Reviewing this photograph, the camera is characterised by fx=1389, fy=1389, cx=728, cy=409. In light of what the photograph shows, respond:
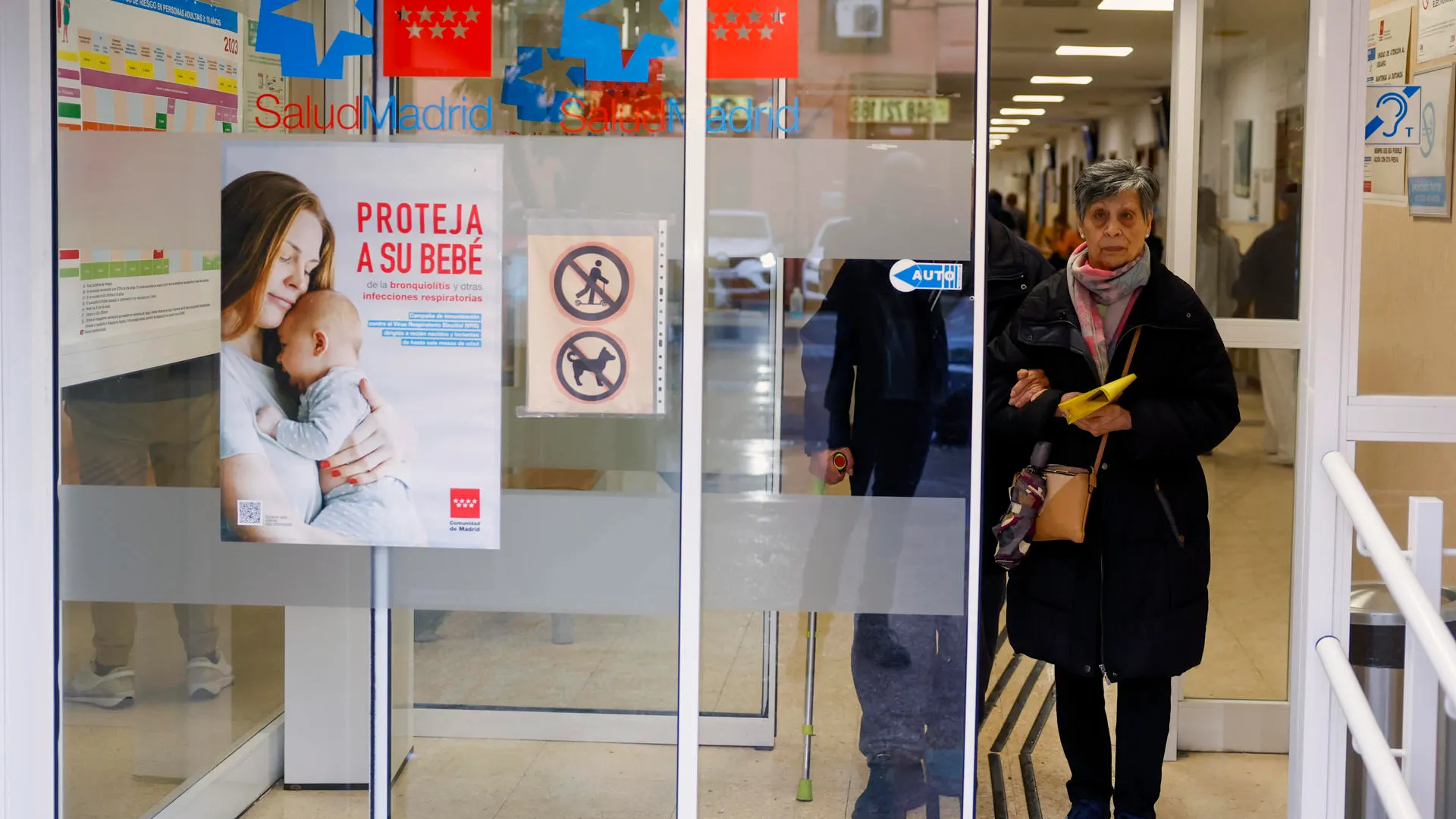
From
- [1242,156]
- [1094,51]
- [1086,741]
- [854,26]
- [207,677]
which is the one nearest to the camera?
[854,26]

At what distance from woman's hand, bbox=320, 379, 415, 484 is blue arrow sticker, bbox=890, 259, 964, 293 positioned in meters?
1.08

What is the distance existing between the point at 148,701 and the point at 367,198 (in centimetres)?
141

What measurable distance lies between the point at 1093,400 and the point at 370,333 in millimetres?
1561

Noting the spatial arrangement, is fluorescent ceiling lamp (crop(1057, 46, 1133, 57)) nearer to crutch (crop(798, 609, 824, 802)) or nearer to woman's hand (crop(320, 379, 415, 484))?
crutch (crop(798, 609, 824, 802))

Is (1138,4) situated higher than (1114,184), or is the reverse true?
(1138,4)

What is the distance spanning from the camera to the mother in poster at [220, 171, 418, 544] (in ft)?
9.66

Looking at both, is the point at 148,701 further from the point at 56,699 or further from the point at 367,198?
the point at 367,198

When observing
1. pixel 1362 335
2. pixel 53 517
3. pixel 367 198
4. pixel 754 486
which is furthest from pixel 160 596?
pixel 1362 335

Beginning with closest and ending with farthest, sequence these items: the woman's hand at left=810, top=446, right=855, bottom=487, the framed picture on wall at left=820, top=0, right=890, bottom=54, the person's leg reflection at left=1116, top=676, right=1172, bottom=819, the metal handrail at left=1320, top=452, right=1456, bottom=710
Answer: the metal handrail at left=1320, top=452, right=1456, bottom=710 < the framed picture on wall at left=820, top=0, right=890, bottom=54 < the woman's hand at left=810, top=446, right=855, bottom=487 < the person's leg reflection at left=1116, top=676, right=1172, bottom=819

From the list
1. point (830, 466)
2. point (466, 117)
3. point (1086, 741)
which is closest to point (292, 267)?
point (466, 117)

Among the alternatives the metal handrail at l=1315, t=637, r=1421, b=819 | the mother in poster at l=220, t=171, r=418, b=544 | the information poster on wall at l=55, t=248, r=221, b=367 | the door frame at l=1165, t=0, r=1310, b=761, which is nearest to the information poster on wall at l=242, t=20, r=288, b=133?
the mother in poster at l=220, t=171, r=418, b=544

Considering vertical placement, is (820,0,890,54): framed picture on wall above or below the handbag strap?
above

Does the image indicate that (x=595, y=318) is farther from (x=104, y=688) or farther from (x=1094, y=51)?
(x=1094, y=51)

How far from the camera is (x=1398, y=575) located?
2.41m
